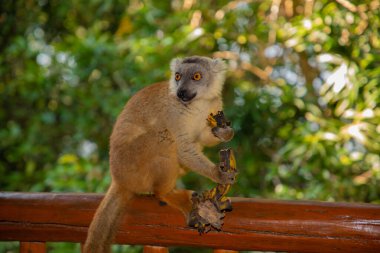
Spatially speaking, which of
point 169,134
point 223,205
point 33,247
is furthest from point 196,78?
point 33,247

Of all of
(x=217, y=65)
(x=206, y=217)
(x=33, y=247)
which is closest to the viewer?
(x=206, y=217)

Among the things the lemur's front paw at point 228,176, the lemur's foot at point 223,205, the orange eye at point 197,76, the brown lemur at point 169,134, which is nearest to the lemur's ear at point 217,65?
the brown lemur at point 169,134

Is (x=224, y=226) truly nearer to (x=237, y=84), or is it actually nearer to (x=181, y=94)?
(x=181, y=94)

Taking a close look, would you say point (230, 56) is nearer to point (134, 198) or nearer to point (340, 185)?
point (340, 185)

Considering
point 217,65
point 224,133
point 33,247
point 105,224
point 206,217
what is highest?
point 217,65

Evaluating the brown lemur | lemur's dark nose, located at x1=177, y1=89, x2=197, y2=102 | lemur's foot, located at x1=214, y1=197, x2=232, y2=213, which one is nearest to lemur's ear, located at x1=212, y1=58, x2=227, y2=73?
the brown lemur

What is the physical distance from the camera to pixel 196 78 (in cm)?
268

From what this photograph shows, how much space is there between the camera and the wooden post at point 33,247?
2.16 meters

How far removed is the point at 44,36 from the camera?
5715mm

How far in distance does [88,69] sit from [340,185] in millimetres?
2310

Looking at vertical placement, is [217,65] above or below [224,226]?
above

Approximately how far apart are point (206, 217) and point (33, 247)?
86 centimetres

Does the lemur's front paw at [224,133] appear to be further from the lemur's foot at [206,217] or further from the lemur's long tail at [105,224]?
the lemur's long tail at [105,224]

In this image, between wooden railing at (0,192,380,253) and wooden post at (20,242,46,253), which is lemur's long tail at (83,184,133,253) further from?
wooden post at (20,242,46,253)
